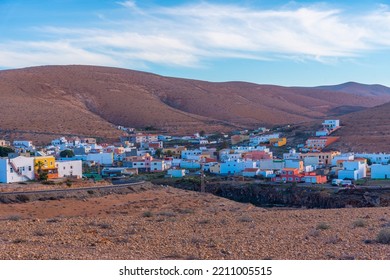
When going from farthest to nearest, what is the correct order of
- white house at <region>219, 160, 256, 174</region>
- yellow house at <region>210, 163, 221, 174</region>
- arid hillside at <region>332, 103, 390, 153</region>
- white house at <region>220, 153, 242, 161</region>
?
arid hillside at <region>332, 103, 390, 153</region>, white house at <region>220, 153, 242, 161</region>, yellow house at <region>210, 163, 221, 174</region>, white house at <region>219, 160, 256, 174</region>

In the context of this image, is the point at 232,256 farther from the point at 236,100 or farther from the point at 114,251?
the point at 236,100

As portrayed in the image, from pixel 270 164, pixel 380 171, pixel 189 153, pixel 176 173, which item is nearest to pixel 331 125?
pixel 189 153

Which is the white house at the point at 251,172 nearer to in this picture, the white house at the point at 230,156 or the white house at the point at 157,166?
the white house at the point at 230,156

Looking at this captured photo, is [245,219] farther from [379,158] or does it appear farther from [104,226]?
[379,158]

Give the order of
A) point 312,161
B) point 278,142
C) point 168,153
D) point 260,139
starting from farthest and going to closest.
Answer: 1. point 260,139
2. point 278,142
3. point 168,153
4. point 312,161

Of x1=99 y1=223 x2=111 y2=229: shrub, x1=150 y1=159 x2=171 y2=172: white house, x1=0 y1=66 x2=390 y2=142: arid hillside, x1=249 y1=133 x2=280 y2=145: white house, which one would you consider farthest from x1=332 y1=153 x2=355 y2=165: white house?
x1=0 y1=66 x2=390 y2=142: arid hillside

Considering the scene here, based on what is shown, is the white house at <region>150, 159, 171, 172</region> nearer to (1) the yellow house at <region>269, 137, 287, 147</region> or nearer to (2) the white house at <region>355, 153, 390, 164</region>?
(2) the white house at <region>355, 153, 390, 164</region>

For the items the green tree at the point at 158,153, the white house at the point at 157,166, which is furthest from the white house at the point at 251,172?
the green tree at the point at 158,153
